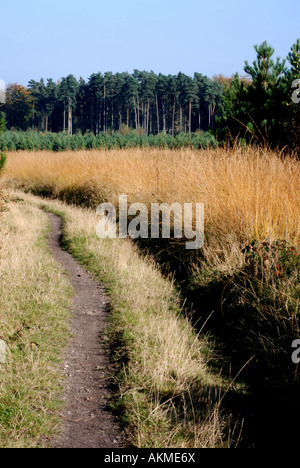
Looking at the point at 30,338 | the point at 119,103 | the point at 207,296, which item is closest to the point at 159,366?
the point at 30,338

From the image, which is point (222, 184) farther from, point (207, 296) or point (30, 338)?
point (30, 338)

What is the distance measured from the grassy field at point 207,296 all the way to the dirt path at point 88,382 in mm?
159

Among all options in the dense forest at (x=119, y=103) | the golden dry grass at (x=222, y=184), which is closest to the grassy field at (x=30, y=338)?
the golden dry grass at (x=222, y=184)

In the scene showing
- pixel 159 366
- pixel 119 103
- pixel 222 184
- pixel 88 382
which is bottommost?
pixel 88 382

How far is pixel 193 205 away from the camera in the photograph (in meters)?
7.19

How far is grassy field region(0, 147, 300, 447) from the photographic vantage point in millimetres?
3373

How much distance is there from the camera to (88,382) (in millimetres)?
3734

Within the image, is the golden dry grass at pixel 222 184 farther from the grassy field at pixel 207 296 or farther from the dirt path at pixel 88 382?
the dirt path at pixel 88 382

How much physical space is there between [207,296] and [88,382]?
231 centimetres

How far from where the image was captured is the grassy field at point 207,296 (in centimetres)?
337

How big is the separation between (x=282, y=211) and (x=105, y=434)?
3.70 metres

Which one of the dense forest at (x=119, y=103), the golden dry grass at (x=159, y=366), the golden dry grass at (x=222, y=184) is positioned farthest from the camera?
the dense forest at (x=119, y=103)

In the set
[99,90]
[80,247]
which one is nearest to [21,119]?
[99,90]

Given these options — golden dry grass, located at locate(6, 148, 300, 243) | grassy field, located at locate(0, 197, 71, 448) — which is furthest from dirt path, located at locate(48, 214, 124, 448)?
golden dry grass, located at locate(6, 148, 300, 243)
